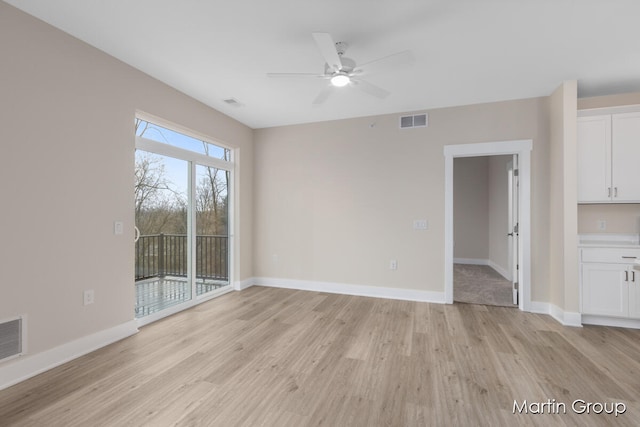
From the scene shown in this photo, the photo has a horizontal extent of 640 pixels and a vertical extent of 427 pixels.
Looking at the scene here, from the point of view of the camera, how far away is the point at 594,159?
11.0 feet

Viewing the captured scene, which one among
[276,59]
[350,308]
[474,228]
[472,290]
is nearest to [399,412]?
[350,308]

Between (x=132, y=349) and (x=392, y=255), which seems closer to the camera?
(x=132, y=349)

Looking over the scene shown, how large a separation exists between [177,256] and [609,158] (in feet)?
18.2

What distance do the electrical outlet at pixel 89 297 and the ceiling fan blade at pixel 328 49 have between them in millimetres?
2975

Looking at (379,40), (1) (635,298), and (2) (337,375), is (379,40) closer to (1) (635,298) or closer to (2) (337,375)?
(2) (337,375)

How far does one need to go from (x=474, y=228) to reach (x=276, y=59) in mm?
6443

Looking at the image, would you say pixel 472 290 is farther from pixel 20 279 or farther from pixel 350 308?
pixel 20 279

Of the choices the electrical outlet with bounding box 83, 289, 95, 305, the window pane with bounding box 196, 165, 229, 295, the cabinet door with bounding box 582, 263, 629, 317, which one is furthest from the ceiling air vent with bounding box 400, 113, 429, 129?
the electrical outlet with bounding box 83, 289, 95, 305

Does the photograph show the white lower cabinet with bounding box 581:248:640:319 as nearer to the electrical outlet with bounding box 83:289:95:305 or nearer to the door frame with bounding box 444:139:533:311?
the door frame with bounding box 444:139:533:311

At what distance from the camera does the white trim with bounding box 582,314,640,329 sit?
3164mm

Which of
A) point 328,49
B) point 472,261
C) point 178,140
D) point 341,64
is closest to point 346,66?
point 341,64

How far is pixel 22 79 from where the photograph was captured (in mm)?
2143

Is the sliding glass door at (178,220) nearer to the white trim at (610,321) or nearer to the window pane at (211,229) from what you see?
the window pane at (211,229)

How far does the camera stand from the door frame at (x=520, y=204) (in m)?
3.71
